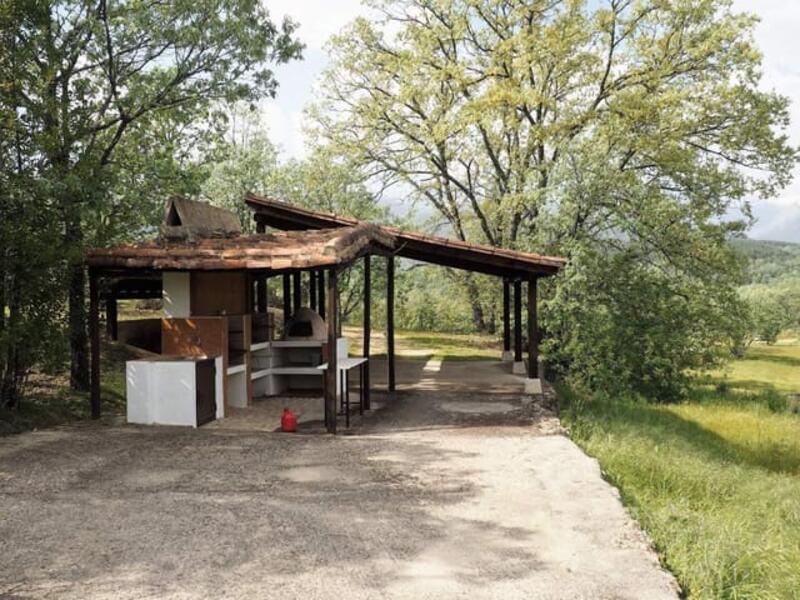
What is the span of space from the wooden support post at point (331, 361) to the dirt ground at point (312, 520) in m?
0.46

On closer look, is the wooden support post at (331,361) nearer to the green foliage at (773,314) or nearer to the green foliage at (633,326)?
the green foliage at (633,326)

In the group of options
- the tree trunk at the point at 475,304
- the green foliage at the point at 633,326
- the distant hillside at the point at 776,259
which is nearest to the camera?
the green foliage at the point at 633,326

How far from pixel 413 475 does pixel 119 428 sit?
4.88 meters

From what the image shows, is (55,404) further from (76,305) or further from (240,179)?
(240,179)

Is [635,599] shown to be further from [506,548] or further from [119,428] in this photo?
[119,428]

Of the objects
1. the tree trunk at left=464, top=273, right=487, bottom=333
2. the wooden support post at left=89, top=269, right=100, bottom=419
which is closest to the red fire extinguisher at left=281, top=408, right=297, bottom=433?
the wooden support post at left=89, top=269, right=100, bottom=419

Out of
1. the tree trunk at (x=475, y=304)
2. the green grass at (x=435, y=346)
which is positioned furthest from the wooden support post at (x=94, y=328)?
the tree trunk at (x=475, y=304)

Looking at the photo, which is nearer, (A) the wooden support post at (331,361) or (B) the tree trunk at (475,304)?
(A) the wooden support post at (331,361)

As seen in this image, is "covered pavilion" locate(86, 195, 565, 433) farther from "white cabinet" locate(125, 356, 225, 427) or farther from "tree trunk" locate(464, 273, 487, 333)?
"tree trunk" locate(464, 273, 487, 333)

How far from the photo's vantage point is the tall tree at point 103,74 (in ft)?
32.3

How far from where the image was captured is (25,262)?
8867mm

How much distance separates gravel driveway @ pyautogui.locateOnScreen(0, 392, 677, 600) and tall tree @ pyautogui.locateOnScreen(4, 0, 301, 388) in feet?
11.5

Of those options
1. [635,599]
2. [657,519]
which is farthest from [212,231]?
[635,599]

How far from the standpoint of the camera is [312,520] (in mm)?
5359
